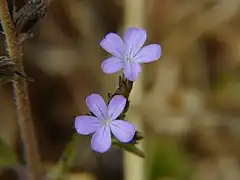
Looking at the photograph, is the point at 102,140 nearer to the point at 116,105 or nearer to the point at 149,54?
the point at 116,105

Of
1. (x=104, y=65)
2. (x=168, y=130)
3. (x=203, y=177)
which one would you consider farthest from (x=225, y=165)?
(x=104, y=65)

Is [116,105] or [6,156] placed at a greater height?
[116,105]

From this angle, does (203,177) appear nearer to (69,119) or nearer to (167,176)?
(167,176)

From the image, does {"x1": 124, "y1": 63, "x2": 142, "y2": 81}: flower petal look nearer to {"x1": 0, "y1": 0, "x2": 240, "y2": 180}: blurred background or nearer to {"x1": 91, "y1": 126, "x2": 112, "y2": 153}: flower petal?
{"x1": 91, "y1": 126, "x2": 112, "y2": 153}: flower petal

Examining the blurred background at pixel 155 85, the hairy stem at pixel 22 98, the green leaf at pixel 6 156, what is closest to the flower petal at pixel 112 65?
the hairy stem at pixel 22 98

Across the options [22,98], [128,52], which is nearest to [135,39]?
[128,52]

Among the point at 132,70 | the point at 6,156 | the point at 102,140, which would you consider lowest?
the point at 6,156

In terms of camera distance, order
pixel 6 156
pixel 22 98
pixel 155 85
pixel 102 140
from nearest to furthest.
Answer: pixel 102 140 → pixel 22 98 → pixel 6 156 → pixel 155 85
